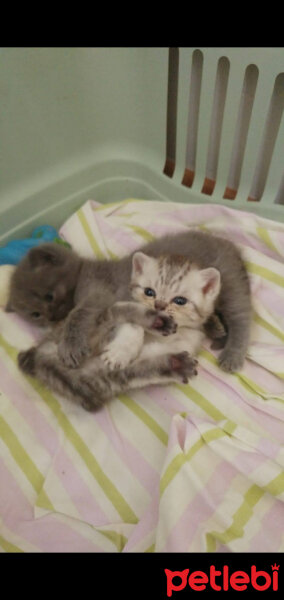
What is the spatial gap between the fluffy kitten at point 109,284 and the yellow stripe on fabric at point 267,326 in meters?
0.10

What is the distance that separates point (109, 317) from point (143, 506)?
1.86 feet

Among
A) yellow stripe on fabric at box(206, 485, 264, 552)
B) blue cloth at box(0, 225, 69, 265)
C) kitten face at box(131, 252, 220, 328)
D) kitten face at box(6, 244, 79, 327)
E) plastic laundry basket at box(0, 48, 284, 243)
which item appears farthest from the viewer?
blue cloth at box(0, 225, 69, 265)

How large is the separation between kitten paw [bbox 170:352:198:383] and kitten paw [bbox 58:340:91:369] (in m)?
0.27

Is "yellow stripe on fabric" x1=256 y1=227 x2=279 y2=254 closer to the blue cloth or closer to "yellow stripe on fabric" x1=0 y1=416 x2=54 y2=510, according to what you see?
the blue cloth

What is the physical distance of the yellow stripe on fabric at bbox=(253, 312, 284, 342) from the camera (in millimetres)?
1392

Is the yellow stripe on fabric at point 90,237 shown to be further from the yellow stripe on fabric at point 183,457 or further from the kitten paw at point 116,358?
the yellow stripe on fabric at point 183,457

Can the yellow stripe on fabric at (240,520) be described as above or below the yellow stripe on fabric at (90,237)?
below

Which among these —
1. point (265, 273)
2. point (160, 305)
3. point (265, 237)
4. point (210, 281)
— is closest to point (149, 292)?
point (160, 305)

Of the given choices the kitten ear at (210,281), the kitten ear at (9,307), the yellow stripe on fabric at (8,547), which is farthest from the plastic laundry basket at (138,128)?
the yellow stripe on fabric at (8,547)

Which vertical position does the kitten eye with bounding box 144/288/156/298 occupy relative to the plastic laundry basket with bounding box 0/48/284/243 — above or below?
below

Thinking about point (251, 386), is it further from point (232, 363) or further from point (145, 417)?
point (145, 417)

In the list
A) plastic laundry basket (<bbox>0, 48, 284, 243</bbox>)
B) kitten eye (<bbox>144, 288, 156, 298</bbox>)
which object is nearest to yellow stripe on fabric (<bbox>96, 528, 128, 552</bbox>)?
kitten eye (<bbox>144, 288, 156, 298</bbox>)

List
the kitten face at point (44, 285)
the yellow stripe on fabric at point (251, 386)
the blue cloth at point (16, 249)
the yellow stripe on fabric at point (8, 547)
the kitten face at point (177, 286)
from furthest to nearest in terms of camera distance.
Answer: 1. the blue cloth at point (16, 249)
2. the kitten face at point (44, 285)
3. the yellow stripe on fabric at point (251, 386)
4. the kitten face at point (177, 286)
5. the yellow stripe on fabric at point (8, 547)

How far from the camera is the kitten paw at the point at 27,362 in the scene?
1.29 m
